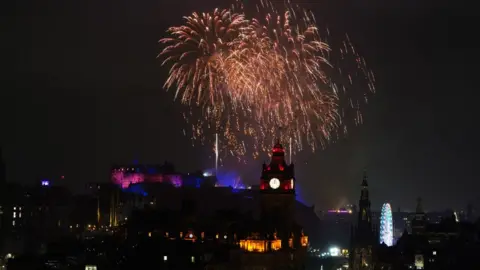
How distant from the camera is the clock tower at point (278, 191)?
137625 mm

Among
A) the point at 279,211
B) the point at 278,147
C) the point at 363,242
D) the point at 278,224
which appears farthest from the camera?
the point at 363,242

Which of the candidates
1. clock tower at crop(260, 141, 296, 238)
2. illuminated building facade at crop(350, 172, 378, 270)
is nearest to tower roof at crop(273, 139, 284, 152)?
clock tower at crop(260, 141, 296, 238)

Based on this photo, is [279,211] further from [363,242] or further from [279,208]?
[363,242]

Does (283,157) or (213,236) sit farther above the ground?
(283,157)

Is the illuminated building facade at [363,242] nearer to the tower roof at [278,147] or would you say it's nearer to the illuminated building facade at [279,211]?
the illuminated building facade at [279,211]

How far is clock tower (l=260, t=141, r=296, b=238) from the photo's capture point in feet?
452

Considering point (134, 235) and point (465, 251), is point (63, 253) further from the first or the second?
point (465, 251)

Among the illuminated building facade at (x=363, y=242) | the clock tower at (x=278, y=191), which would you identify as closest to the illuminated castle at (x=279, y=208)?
the clock tower at (x=278, y=191)

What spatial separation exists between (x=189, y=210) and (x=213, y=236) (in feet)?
72.5

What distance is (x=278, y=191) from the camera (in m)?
138

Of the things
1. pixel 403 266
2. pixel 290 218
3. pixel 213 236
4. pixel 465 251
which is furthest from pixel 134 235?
pixel 465 251

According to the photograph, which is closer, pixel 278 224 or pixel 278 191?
pixel 278 224

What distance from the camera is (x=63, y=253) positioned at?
136375mm

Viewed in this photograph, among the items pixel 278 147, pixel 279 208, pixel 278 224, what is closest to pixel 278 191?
pixel 279 208
